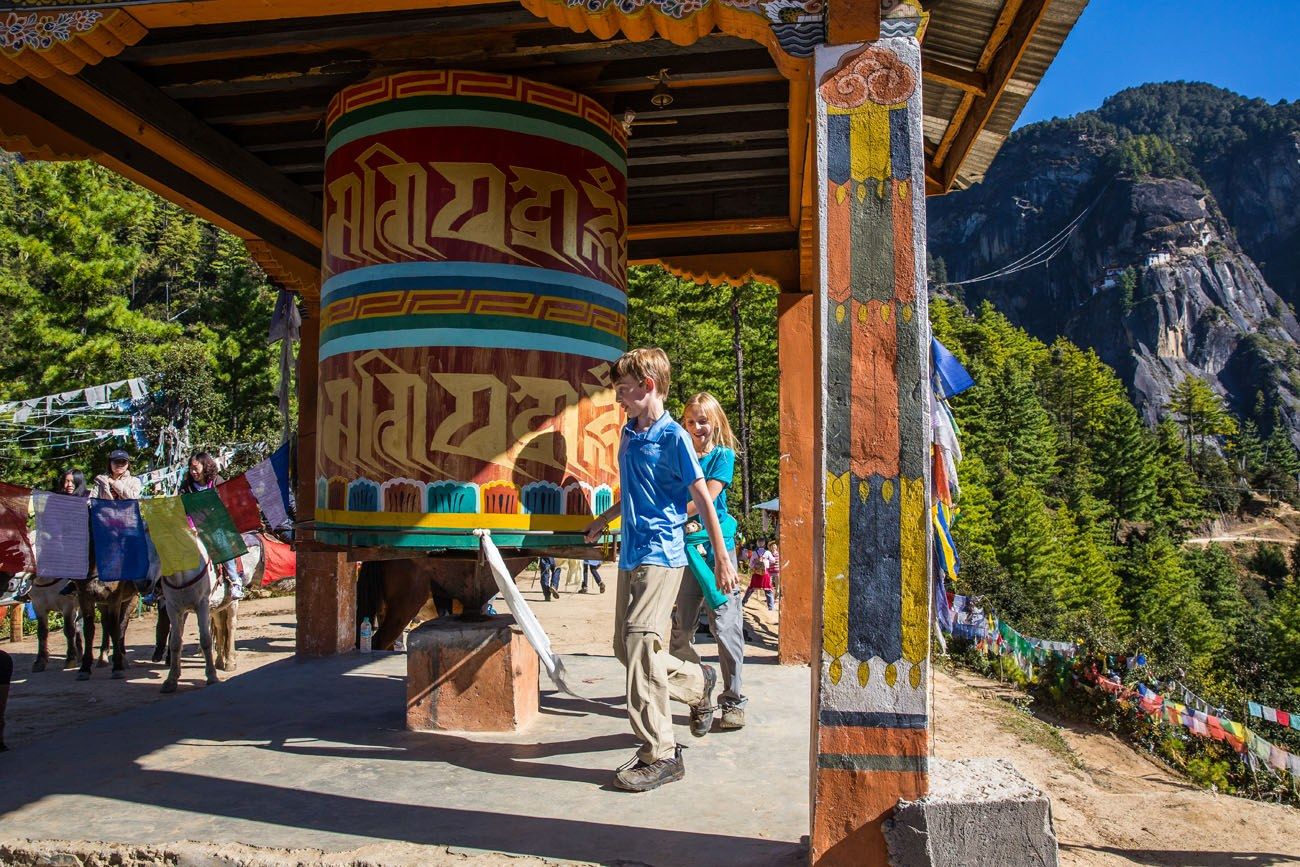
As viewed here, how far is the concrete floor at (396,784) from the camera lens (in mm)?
3797

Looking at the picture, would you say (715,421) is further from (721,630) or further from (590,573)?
(590,573)

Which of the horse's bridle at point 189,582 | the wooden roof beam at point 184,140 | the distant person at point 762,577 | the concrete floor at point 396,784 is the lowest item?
the distant person at point 762,577

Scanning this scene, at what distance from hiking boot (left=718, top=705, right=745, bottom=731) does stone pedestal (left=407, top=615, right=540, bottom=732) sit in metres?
1.20

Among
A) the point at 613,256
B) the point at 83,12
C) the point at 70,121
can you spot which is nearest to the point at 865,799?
the point at 613,256

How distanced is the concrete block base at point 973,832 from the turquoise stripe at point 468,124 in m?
4.04

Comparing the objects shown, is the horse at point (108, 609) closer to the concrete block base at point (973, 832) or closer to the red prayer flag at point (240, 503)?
the red prayer flag at point (240, 503)

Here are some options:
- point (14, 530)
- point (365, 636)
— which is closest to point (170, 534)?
point (14, 530)

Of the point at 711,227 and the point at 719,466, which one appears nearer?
the point at 719,466

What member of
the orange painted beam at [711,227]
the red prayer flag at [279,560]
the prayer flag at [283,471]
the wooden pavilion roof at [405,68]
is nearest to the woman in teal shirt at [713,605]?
the wooden pavilion roof at [405,68]

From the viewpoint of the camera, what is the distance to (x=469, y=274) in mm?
5254

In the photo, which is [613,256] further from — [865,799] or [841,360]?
[865,799]

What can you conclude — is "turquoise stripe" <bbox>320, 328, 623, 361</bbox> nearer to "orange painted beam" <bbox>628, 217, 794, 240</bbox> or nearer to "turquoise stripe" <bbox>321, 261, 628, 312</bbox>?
"turquoise stripe" <bbox>321, 261, 628, 312</bbox>

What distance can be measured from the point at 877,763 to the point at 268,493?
21.7 ft

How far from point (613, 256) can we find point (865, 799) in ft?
11.7
